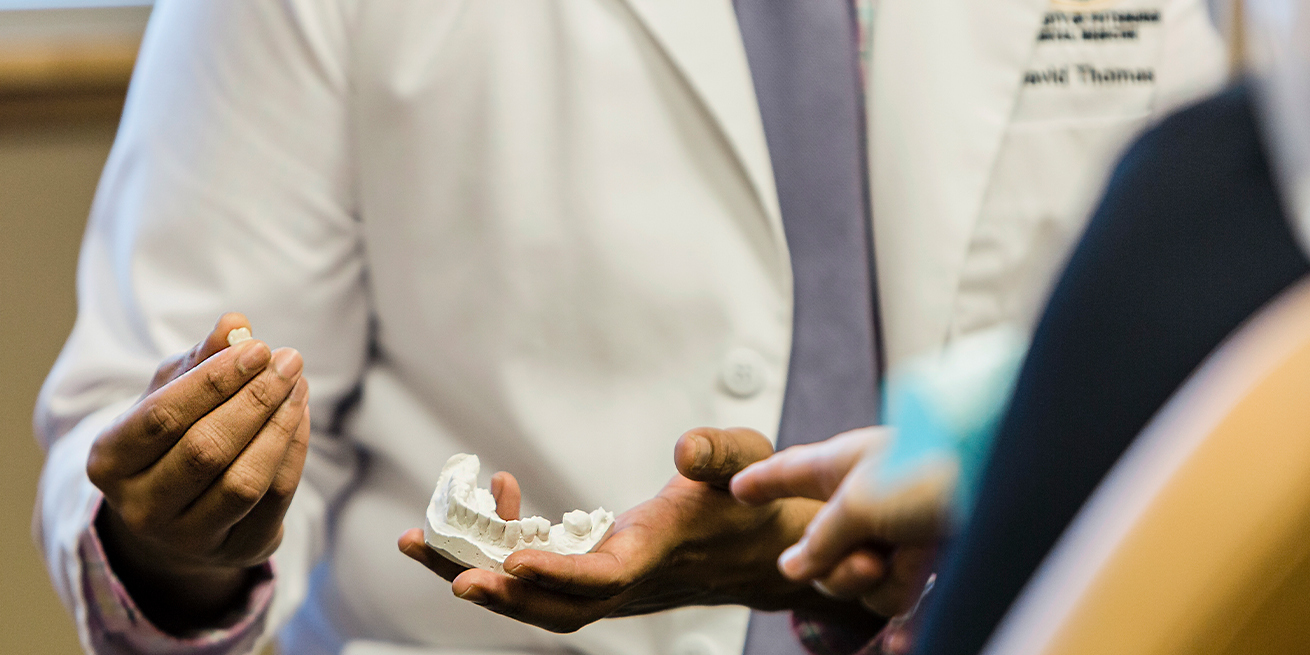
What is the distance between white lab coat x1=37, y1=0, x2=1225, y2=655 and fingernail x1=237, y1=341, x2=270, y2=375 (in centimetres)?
17

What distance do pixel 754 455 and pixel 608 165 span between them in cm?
21

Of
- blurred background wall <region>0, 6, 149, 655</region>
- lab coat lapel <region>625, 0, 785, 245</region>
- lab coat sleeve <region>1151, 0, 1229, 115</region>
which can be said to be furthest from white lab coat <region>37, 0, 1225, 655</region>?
blurred background wall <region>0, 6, 149, 655</region>

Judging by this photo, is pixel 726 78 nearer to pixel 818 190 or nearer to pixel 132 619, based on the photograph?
pixel 818 190

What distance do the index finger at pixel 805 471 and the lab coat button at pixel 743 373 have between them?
128 millimetres

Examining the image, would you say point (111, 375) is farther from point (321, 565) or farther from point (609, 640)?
point (609, 640)

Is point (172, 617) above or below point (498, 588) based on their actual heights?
below

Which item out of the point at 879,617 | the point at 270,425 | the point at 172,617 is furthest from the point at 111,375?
the point at 879,617

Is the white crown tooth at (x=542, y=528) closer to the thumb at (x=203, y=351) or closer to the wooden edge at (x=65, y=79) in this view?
the thumb at (x=203, y=351)

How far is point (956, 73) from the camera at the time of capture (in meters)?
0.53

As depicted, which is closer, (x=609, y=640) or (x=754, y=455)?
(x=754, y=455)

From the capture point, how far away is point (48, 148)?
722 millimetres

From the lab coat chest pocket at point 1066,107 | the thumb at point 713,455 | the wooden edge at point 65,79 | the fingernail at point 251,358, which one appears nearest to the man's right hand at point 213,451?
the fingernail at point 251,358

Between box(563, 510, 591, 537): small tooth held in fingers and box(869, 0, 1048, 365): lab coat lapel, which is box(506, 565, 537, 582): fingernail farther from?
box(869, 0, 1048, 365): lab coat lapel

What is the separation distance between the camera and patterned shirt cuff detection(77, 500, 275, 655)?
375 millimetres
